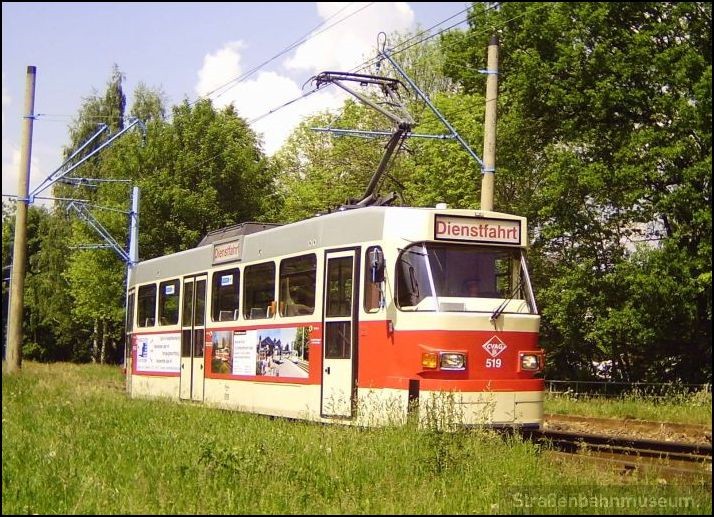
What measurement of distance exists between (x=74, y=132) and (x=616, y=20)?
40956mm

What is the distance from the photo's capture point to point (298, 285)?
14.7 meters

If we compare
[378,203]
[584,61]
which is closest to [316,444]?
[378,203]

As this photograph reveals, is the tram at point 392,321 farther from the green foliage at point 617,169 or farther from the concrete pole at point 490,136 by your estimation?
the green foliage at point 617,169

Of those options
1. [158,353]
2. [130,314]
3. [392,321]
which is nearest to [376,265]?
[392,321]

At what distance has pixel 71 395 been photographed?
53.1ft

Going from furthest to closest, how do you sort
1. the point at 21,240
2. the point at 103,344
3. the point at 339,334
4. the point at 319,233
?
the point at 103,344
the point at 21,240
the point at 319,233
the point at 339,334

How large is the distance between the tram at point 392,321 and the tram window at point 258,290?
2cm

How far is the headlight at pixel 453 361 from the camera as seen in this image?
11.9 metres

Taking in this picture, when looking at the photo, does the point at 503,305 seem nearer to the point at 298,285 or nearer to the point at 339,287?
the point at 339,287

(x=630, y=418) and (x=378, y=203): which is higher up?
(x=378, y=203)

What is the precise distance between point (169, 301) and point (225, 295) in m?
3.38

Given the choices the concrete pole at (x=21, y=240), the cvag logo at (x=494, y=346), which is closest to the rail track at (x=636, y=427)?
the cvag logo at (x=494, y=346)

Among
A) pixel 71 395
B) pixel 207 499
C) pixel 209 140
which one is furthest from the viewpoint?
pixel 209 140

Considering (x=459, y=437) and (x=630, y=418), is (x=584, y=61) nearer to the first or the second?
(x=630, y=418)
